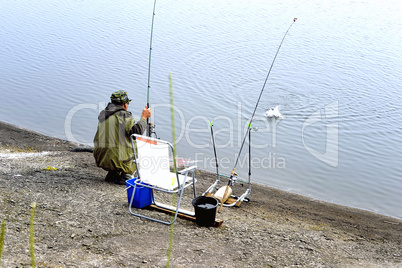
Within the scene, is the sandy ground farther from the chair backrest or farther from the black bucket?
the chair backrest

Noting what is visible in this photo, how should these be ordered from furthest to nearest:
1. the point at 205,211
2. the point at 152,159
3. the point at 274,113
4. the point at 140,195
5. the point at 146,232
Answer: the point at 274,113, the point at 140,195, the point at 152,159, the point at 205,211, the point at 146,232

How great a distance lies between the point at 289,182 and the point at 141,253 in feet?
17.0

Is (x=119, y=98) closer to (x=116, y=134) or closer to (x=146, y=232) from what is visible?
(x=116, y=134)

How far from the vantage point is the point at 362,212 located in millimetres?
7227

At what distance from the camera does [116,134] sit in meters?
5.05

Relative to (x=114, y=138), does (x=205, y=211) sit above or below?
below

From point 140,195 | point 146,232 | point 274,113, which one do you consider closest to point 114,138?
point 140,195

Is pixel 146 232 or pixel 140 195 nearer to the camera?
pixel 146 232

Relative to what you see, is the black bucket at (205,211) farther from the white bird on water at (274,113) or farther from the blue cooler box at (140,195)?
the white bird on water at (274,113)

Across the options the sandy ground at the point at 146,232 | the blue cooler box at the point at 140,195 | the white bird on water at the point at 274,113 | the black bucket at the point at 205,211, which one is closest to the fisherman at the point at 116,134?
the sandy ground at the point at 146,232

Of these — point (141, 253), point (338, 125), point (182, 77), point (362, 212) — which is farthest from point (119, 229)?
point (182, 77)

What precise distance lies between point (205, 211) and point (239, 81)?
8.91 meters

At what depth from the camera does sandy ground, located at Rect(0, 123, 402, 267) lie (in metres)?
3.39

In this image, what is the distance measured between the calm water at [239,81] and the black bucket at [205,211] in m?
3.85
